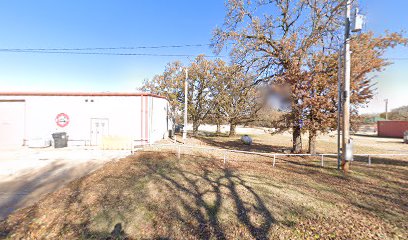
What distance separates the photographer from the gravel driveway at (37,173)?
539cm

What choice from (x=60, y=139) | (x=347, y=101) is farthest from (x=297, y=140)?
(x=60, y=139)

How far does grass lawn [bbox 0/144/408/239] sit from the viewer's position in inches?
143

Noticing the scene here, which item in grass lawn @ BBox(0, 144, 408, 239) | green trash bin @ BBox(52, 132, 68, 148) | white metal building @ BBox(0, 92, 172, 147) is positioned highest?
white metal building @ BBox(0, 92, 172, 147)

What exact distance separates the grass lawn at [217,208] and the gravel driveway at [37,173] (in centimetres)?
64

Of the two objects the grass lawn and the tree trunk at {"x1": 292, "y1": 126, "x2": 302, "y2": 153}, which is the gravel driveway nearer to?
the grass lawn

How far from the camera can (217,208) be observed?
4500 millimetres

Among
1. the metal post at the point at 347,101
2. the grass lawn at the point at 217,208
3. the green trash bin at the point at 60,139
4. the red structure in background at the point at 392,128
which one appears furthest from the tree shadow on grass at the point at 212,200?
the red structure in background at the point at 392,128

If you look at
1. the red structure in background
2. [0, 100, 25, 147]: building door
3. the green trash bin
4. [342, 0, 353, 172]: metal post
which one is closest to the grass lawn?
[342, 0, 353, 172]: metal post

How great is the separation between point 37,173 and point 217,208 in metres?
7.89

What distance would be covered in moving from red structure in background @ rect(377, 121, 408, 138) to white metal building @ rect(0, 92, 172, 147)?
126ft

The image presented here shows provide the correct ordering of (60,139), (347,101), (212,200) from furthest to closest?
1. (60,139)
2. (347,101)
3. (212,200)

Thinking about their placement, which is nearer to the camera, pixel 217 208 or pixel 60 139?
pixel 217 208

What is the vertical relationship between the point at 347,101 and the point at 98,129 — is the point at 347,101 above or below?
above

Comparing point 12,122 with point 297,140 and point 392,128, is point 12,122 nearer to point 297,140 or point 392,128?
point 297,140
